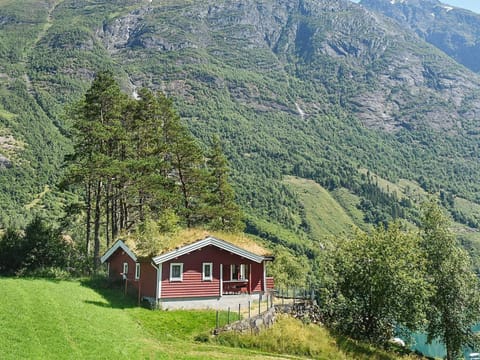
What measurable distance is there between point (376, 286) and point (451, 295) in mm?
9463

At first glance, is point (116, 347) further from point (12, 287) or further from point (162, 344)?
point (12, 287)

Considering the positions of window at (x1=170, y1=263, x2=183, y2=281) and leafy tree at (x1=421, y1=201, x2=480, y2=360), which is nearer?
window at (x1=170, y1=263, x2=183, y2=281)

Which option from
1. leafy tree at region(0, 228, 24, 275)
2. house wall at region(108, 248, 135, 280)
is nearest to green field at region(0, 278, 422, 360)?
house wall at region(108, 248, 135, 280)

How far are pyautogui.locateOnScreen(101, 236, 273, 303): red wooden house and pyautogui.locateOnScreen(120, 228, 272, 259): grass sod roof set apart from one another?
1.50 feet

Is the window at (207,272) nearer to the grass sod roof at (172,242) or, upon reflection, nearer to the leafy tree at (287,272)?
the grass sod roof at (172,242)

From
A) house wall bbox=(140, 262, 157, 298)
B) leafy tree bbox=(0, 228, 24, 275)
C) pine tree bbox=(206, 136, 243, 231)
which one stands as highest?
pine tree bbox=(206, 136, 243, 231)

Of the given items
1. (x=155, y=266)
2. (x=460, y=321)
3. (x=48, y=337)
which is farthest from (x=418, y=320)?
(x=48, y=337)

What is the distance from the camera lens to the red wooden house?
30.0m

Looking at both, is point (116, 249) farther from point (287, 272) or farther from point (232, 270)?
point (287, 272)

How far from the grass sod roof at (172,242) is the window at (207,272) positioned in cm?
199

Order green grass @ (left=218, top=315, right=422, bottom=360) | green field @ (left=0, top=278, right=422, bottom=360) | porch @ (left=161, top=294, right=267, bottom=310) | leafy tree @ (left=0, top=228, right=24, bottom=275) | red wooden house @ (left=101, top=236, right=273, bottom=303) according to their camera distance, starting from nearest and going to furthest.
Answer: green field @ (left=0, top=278, right=422, bottom=360)
green grass @ (left=218, top=315, right=422, bottom=360)
porch @ (left=161, top=294, right=267, bottom=310)
red wooden house @ (left=101, top=236, right=273, bottom=303)
leafy tree @ (left=0, top=228, right=24, bottom=275)

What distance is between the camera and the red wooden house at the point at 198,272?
30031 mm

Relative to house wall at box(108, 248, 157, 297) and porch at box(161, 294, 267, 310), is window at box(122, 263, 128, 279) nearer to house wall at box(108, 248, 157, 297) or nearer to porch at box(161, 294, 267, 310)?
house wall at box(108, 248, 157, 297)

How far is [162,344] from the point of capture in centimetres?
2209
